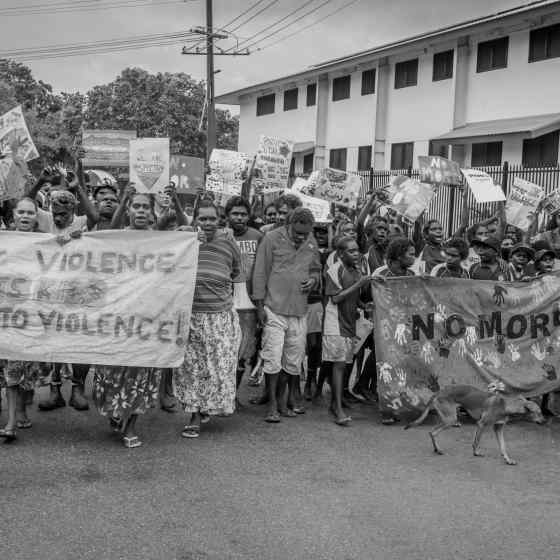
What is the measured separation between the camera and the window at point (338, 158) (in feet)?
104

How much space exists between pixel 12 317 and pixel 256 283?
6.51 ft

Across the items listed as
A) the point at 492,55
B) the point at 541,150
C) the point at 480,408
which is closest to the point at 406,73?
the point at 492,55

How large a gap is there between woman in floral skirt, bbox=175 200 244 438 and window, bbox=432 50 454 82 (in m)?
21.9

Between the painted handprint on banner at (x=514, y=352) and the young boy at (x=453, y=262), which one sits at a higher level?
the young boy at (x=453, y=262)

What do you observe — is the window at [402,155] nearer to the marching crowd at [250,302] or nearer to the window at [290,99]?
the window at [290,99]

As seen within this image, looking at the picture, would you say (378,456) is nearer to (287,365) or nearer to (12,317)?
(287,365)

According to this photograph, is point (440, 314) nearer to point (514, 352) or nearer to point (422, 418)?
point (514, 352)

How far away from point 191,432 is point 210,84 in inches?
1002

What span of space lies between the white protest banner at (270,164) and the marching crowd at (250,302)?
7.78ft

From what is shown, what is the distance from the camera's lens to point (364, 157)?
3070cm

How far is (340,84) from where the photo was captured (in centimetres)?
3166

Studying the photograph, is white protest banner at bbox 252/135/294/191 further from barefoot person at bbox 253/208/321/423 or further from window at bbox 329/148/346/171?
window at bbox 329/148/346/171

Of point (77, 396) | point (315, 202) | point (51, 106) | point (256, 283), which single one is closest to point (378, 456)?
point (256, 283)

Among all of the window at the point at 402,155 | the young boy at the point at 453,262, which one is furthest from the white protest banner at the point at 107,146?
the young boy at the point at 453,262
